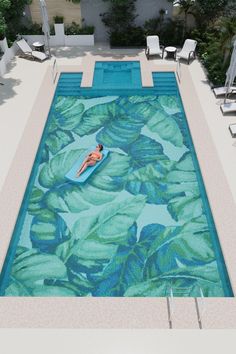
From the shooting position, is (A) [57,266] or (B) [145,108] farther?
(B) [145,108]

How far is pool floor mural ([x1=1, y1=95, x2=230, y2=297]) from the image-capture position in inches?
372

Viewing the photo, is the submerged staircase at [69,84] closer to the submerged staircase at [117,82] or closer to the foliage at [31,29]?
the submerged staircase at [117,82]

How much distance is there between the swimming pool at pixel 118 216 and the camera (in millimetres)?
9469

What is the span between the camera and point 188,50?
64.0 ft

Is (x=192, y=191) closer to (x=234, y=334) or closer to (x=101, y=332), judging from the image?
(x=234, y=334)

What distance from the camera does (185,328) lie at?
Result: 796cm

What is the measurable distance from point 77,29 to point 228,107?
11.4m

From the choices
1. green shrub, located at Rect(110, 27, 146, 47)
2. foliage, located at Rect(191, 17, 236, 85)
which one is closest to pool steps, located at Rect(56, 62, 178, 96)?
foliage, located at Rect(191, 17, 236, 85)

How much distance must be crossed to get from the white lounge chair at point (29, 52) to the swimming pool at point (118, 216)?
4.61m

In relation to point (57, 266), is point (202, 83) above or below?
above

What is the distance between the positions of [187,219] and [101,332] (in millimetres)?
4854

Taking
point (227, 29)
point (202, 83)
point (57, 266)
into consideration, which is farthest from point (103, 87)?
point (57, 266)

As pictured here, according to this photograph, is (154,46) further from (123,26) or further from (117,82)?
(117,82)

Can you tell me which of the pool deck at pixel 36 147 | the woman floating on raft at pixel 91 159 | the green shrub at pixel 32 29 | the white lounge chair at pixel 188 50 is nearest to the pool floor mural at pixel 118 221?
the woman floating on raft at pixel 91 159
